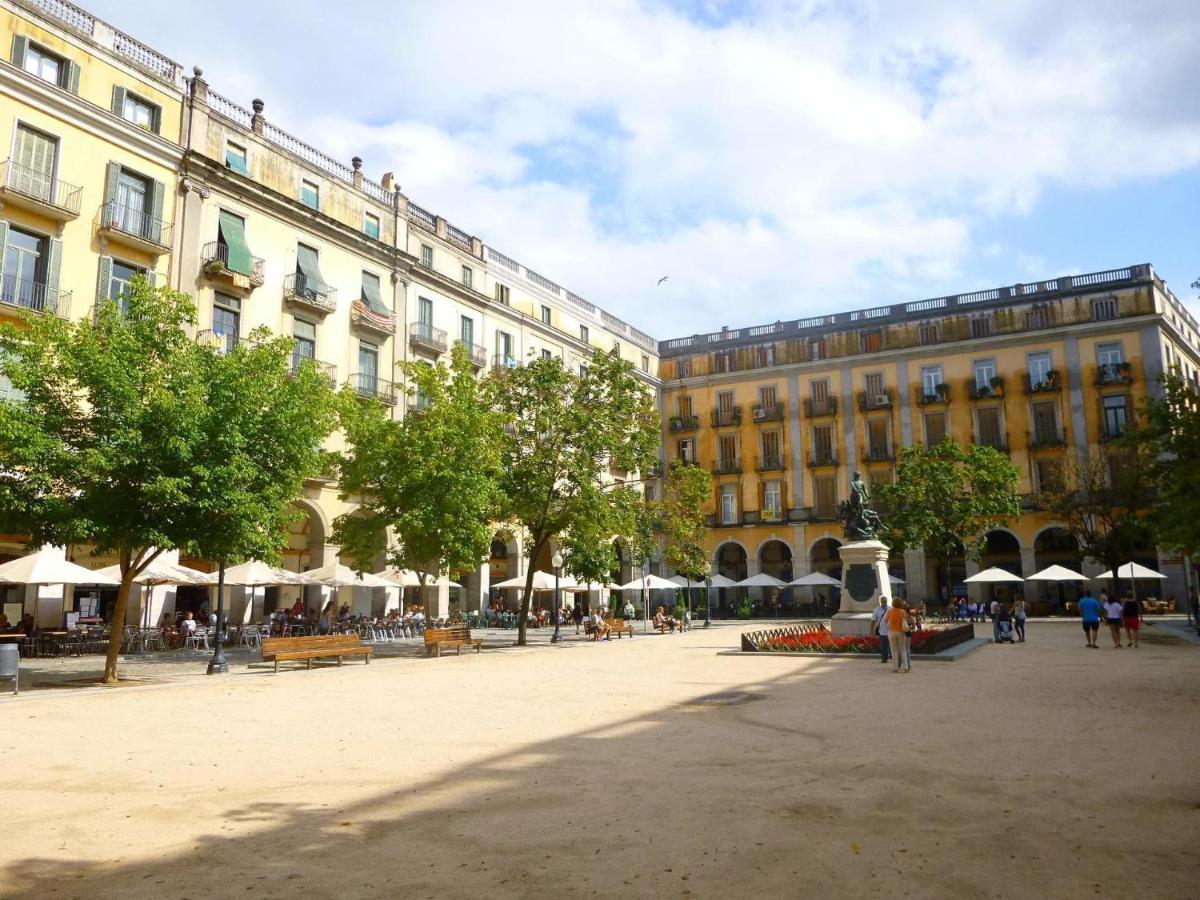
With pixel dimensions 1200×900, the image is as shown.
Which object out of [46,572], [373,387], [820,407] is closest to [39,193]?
[46,572]

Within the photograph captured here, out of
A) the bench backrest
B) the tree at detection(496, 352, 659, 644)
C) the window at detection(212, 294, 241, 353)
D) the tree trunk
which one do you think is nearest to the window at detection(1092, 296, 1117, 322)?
the tree at detection(496, 352, 659, 644)

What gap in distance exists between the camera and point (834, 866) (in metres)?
5.35

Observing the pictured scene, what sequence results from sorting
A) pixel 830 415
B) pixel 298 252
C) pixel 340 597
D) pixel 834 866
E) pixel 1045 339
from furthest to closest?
pixel 830 415 < pixel 1045 339 < pixel 340 597 < pixel 298 252 < pixel 834 866

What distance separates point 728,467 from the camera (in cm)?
5619

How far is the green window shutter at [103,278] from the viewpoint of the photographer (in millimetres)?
26297

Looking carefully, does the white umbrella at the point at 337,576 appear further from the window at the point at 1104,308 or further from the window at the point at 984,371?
the window at the point at 1104,308

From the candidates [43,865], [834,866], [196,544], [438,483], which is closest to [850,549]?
[438,483]

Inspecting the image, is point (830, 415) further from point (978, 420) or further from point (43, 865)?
point (43, 865)

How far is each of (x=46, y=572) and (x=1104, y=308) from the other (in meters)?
48.7

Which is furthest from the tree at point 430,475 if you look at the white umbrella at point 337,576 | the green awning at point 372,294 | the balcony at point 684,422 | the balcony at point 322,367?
the balcony at point 684,422

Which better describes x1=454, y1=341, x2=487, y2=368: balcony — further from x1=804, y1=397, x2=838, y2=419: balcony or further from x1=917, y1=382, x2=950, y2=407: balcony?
x1=917, y1=382, x2=950, y2=407: balcony

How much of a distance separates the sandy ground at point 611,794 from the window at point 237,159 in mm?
21995

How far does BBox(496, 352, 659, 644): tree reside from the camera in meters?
27.7

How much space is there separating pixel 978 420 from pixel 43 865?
168 feet
